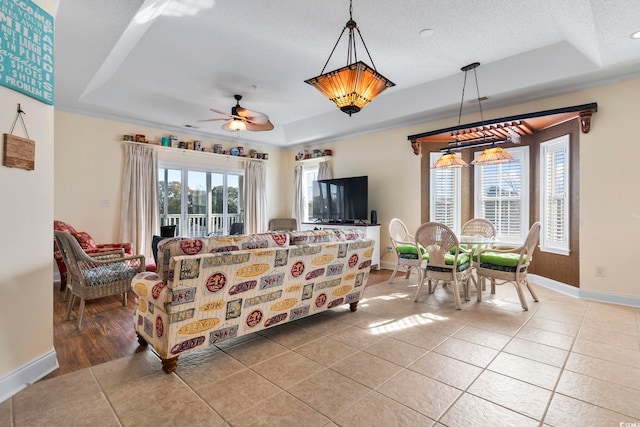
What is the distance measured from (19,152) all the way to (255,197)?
5.28m

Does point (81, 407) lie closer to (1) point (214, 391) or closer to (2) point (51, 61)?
(1) point (214, 391)

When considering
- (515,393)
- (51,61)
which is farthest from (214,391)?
(51,61)

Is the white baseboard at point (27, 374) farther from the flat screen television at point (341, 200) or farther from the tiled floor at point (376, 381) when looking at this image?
the flat screen television at point (341, 200)

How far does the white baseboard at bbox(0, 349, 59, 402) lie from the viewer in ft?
6.32

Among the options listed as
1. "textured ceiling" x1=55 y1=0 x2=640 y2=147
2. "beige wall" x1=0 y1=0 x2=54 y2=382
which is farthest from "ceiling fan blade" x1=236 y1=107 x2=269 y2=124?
"beige wall" x1=0 y1=0 x2=54 y2=382

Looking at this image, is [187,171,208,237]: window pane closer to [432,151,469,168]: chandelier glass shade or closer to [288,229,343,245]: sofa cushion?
[288,229,343,245]: sofa cushion

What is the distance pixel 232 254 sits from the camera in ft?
7.55

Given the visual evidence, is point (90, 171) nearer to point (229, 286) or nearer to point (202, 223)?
point (202, 223)

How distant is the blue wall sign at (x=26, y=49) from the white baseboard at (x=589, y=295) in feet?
19.4

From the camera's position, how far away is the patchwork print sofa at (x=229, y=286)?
215 cm

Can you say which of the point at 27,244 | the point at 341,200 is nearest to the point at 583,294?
the point at 341,200

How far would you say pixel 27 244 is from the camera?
2.10 metres

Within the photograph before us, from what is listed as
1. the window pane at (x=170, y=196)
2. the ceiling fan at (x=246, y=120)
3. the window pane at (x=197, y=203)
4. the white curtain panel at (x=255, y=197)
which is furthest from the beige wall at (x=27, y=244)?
the white curtain panel at (x=255, y=197)

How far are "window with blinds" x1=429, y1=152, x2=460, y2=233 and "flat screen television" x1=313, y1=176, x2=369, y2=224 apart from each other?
122 cm
